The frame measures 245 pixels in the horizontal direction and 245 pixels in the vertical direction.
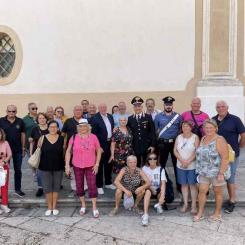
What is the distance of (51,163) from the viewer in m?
5.62

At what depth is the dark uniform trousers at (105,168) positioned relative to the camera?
6.48 metres

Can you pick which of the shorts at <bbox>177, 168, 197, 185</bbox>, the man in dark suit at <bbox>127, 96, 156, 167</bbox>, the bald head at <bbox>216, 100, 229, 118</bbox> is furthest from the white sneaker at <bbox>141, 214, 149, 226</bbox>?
the bald head at <bbox>216, 100, 229, 118</bbox>

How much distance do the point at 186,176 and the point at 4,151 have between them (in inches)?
116

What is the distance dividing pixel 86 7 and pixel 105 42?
1046 millimetres

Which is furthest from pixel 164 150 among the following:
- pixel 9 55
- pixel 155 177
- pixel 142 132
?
pixel 9 55

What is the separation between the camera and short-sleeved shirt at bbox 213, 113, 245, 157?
5.55 meters

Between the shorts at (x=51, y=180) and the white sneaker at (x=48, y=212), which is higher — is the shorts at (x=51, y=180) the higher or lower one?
the higher one

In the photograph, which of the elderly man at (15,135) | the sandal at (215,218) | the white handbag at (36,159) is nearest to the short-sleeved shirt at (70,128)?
the white handbag at (36,159)

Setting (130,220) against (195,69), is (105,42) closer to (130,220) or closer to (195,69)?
(195,69)

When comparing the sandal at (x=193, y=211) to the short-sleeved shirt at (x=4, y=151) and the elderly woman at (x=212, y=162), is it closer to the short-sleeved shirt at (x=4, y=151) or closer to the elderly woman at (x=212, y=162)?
the elderly woman at (x=212, y=162)

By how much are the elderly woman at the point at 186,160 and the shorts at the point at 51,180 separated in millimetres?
1911

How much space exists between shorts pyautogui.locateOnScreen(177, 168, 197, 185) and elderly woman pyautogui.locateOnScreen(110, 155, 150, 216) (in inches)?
21.0

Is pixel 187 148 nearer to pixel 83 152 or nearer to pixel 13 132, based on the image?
pixel 83 152

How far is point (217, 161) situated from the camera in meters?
5.19
